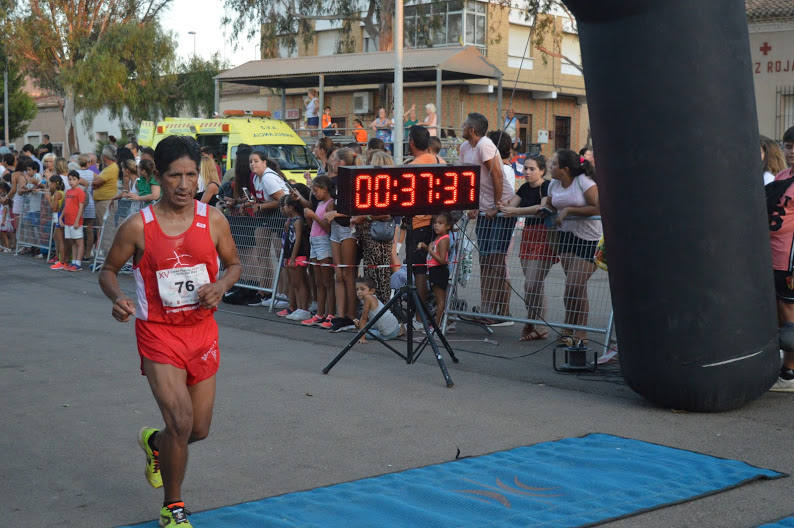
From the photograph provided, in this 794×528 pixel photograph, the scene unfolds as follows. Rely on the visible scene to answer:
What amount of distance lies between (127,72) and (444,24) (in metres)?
15.6

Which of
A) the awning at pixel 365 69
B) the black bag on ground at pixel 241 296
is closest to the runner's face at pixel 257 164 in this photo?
the black bag on ground at pixel 241 296

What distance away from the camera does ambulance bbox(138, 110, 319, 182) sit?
2461 centimetres

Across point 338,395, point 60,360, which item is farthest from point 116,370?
point 338,395

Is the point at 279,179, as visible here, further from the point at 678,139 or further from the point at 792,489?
the point at 792,489

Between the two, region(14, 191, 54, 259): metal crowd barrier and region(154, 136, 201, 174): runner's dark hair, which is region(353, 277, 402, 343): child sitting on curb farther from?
region(14, 191, 54, 259): metal crowd barrier

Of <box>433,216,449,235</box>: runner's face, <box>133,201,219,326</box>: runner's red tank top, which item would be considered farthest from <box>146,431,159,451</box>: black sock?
<box>433,216,449,235</box>: runner's face

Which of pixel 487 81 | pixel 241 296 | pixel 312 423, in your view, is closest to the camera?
pixel 312 423

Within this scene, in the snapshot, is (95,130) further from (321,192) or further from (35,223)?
(321,192)

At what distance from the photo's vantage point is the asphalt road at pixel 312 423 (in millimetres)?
5609

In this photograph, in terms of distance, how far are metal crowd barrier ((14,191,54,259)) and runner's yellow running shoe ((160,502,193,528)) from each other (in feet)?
50.3

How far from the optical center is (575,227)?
9.75 meters

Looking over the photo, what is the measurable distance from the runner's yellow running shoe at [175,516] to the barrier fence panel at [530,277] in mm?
5295

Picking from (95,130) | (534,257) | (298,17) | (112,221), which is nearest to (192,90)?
(298,17)

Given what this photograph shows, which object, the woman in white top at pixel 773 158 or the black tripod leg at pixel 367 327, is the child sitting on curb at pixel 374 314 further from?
the woman in white top at pixel 773 158
